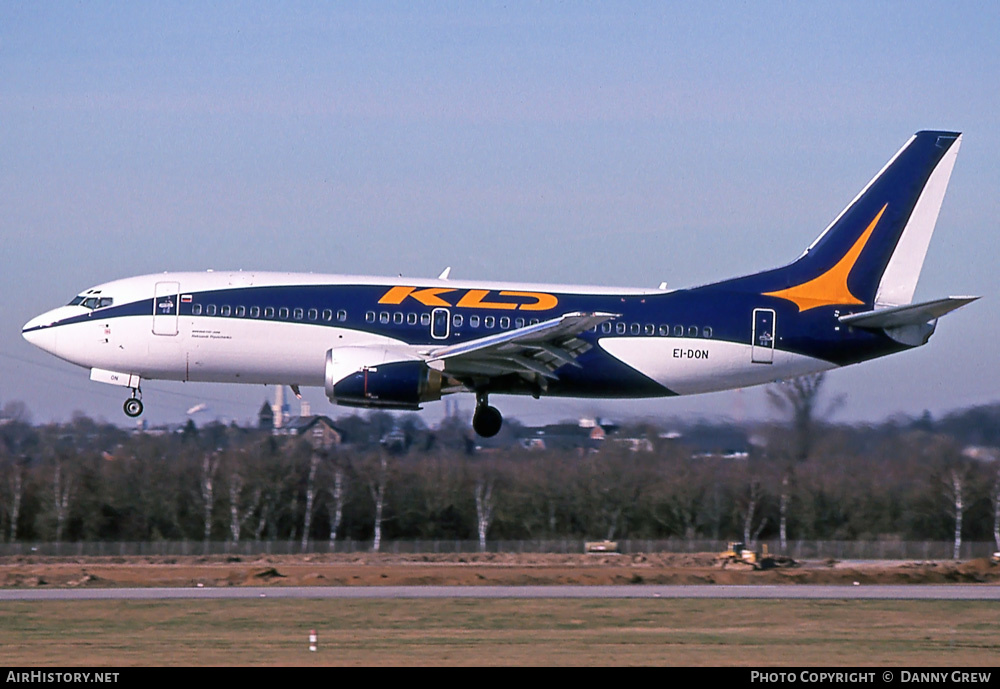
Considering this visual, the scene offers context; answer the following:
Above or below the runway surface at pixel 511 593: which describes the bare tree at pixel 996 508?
above

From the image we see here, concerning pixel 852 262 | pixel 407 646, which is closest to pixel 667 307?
pixel 852 262

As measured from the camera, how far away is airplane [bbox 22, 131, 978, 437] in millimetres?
32844

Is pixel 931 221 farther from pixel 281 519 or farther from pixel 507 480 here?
pixel 281 519

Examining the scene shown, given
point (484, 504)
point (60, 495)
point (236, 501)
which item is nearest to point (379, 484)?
point (484, 504)

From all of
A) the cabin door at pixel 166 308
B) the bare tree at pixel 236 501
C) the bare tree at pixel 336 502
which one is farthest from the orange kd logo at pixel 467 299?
the bare tree at pixel 236 501

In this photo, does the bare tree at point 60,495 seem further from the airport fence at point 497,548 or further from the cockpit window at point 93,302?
the cockpit window at point 93,302

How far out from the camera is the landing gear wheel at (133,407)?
3459 centimetres

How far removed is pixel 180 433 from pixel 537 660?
33.8m

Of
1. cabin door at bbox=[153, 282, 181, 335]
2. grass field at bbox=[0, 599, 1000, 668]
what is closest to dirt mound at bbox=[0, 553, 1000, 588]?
grass field at bbox=[0, 599, 1000, 668]

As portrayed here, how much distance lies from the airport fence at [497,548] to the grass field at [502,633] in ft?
47.6

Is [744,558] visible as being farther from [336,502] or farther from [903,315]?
[336,502]

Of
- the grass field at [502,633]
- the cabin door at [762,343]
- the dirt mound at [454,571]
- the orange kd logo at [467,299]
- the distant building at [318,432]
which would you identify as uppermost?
the orange kd logo at [467,299]

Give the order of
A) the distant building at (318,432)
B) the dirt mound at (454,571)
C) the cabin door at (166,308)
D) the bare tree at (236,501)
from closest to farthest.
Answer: the cabin door at (166,308), the dirt mound at (454,571), the bare tree at (236,501), the distant building at (318,432)

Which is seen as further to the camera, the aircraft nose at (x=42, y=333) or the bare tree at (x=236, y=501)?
the bare tree at (x=236, y=501)
